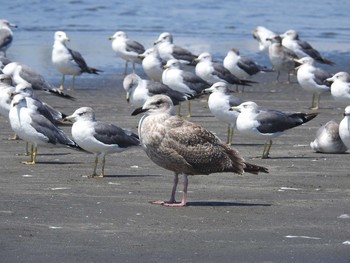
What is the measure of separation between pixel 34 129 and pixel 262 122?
2652 millimetres

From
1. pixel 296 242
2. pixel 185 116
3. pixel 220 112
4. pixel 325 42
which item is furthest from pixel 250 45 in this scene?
pixel 296 242

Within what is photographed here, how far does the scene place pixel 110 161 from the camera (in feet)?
40.2

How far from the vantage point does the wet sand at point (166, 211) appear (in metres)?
7.51

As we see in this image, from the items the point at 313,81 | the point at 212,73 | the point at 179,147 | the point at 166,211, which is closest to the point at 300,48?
the point at 212,73

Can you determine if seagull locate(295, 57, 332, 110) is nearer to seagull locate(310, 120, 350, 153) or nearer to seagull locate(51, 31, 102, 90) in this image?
seagull locate(51, 31, 102, 90)

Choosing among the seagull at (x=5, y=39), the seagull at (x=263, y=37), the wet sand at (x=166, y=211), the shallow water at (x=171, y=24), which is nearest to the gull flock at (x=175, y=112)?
the seagull at (x=5, y=39)

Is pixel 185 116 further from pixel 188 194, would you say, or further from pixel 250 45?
pixel 250 45

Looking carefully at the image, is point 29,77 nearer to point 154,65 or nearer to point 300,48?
point 154,65

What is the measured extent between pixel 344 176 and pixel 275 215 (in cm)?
235

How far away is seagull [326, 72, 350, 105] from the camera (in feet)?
54.4

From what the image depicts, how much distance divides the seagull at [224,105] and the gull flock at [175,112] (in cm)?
1

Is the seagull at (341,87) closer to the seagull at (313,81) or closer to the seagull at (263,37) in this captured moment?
the seagull at (313,81)

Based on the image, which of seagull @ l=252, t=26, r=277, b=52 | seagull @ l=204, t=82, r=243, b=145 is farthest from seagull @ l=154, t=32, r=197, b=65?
seagull @ l=204, t=82, r=243, b=145

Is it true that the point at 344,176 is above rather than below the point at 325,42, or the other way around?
above
